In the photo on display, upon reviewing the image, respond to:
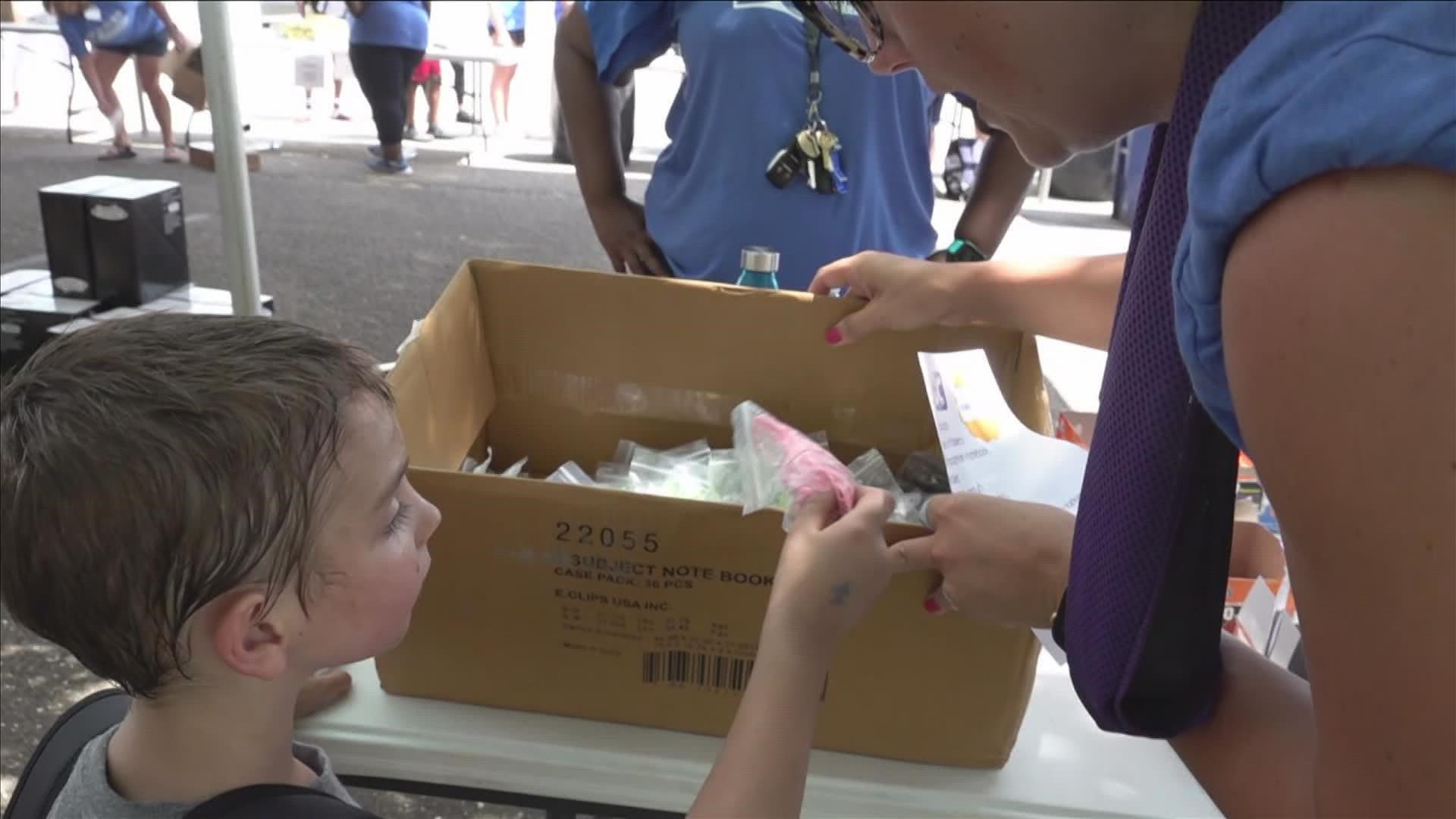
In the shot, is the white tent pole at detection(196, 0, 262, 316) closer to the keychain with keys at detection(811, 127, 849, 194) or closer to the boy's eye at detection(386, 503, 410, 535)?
the keychain with keys at detection(811, 127, 849, 194)

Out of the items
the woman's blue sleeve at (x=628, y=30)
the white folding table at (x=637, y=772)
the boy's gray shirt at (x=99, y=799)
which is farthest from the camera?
the woman's blue sleeve at (x=628, y=30)

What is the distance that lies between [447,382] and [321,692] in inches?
11.3

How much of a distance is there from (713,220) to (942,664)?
2.55 feet

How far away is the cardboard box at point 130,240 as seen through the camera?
3.05 m

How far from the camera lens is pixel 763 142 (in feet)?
4.56

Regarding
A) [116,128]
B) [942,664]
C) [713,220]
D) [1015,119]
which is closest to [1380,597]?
[1015,119]

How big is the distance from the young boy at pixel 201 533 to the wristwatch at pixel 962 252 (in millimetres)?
861

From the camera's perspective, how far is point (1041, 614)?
2.33 ft

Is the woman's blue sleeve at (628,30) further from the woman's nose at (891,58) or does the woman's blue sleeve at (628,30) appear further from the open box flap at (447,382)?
the woman's nose at (891,58)

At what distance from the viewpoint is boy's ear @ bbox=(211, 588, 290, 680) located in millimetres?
675

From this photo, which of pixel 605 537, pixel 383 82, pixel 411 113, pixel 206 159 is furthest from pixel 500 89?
pixel 605 537

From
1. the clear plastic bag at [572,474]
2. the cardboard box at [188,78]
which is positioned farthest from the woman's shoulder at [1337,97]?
the cardboard box at [188,78]

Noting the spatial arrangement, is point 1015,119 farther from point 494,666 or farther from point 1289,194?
point 494,666

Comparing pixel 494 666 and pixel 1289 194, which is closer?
pixel 1289 194
